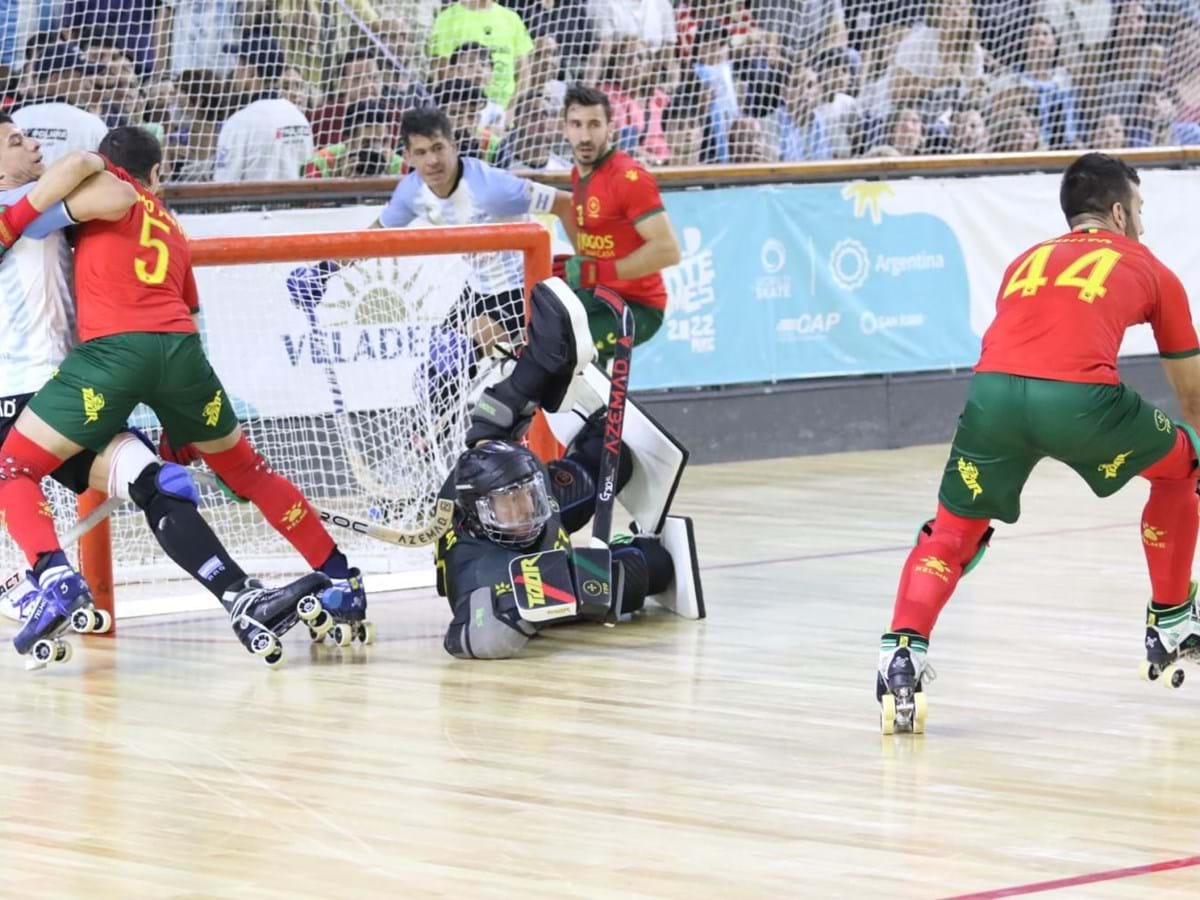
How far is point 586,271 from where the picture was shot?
25.6ft

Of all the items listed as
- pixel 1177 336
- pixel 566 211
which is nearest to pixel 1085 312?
pixel 1177 336

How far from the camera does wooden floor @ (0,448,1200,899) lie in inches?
161

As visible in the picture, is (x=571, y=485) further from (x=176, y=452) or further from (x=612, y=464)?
(x=176, y=452)

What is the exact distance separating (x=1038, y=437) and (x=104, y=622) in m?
3.02

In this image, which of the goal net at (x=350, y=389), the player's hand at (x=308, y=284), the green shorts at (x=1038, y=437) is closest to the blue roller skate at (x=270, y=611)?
the goal net at (x=350, y=389)

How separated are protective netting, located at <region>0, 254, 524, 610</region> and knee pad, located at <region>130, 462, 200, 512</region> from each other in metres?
1.52

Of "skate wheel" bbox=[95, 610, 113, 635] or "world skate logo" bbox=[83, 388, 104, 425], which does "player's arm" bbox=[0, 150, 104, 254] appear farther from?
"skate wheel" bbox=[95, 610, 113, 635]

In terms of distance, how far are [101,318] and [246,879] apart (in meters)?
2.67

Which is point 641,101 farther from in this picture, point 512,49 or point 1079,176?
point 1079,176

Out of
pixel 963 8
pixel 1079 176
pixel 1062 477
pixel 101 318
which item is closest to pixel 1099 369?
pixel 1079 176

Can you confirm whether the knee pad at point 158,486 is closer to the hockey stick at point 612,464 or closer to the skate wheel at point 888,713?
the hockey stick at point 612,464

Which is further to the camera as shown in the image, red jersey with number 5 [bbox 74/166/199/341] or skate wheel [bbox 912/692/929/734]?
red jersey with number 5 [bbox 74/166/199/341]

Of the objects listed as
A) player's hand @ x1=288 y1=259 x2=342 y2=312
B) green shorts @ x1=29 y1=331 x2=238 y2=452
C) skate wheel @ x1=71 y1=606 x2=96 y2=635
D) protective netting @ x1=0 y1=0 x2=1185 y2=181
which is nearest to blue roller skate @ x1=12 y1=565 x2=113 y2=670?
skate wheel @ x1=71 y1=606 x2=96 y2=635

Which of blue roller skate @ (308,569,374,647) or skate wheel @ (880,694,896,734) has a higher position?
skate wheel @ (880,694,896,734)
